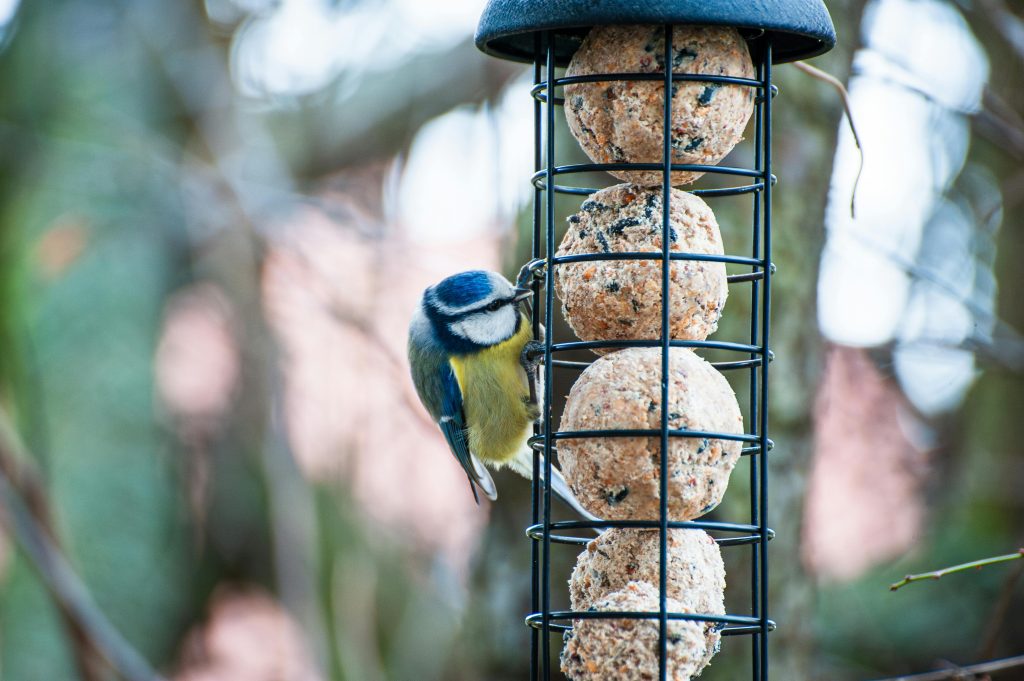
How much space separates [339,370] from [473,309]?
2405 millimetres

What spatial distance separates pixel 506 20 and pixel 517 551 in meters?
1.85

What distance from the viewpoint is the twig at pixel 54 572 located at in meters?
3.46

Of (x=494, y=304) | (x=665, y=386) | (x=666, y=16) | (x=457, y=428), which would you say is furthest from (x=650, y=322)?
(x=457, y=428)

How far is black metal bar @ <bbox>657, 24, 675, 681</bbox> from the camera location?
1.96 m

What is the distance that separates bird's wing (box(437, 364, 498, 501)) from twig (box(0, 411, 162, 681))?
122 cm

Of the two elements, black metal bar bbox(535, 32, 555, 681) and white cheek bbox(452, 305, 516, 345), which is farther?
white cheek bbox(452, 305, 516, 345)

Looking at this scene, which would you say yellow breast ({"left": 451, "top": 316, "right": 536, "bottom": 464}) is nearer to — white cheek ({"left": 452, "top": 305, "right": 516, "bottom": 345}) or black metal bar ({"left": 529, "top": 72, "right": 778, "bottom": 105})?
white cheek ({"left": 452, "top": 305, "right": 516, "bottom": 345})

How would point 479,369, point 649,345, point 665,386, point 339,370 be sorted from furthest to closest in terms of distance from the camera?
1. point 339,370
2. point 479,369
3. point 649,345
4. point 665,386

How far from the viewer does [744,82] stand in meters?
2.10

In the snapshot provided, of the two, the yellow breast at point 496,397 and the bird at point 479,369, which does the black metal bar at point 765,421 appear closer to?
the bird at point 479,369

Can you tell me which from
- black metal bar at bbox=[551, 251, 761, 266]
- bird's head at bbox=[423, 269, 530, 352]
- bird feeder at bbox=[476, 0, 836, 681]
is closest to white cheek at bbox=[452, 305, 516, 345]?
bird's head at bbox=[423, 269, 530, 352]

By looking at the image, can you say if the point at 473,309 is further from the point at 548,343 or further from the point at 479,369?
the point at 548,343

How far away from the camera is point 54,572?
3.46 meters

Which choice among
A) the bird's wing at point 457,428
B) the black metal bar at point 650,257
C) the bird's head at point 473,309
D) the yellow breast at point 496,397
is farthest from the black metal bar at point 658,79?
the bird's wing at point 457,428
